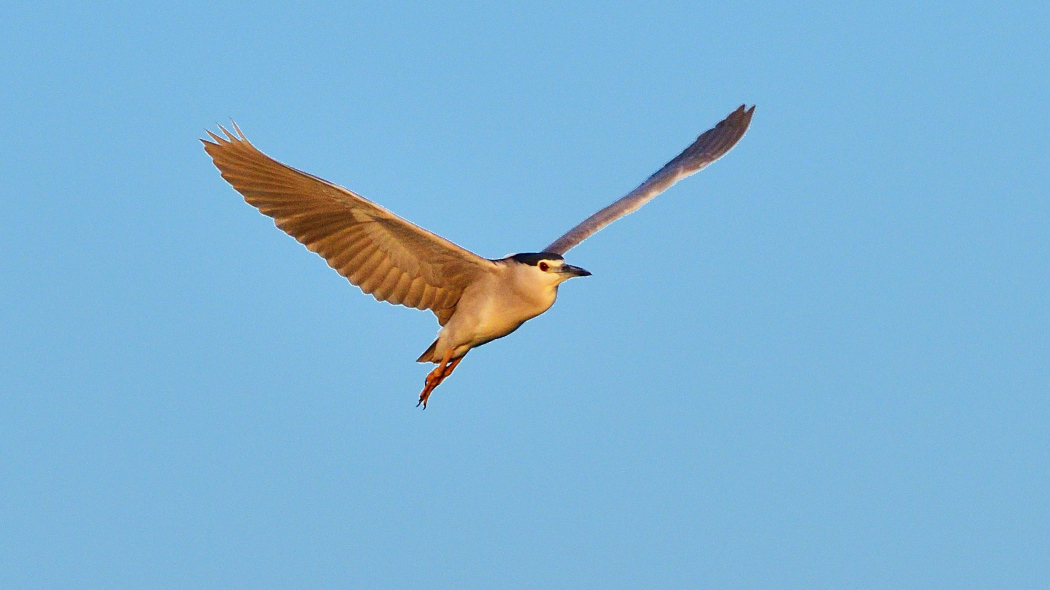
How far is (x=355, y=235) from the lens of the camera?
1141 cm

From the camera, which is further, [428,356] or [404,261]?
[428,356]

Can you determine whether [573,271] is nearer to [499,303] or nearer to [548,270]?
[548,270]

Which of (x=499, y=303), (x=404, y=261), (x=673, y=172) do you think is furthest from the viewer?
(x=673, y=172)

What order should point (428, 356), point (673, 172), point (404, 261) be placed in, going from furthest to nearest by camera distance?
point (673, 172) → point (428, 356) → point (404, 261)

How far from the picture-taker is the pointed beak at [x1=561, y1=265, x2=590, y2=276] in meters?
10.9

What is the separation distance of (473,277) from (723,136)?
16.0ft

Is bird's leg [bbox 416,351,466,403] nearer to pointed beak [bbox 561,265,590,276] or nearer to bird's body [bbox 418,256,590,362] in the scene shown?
bird's body [bbox 418,256,590,362]

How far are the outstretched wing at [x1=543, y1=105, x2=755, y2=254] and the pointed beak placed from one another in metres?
1.57

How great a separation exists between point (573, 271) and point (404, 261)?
5.40 ft

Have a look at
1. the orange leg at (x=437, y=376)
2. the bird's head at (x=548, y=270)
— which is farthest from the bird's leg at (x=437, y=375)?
the bird's head at (x=548, y=270)

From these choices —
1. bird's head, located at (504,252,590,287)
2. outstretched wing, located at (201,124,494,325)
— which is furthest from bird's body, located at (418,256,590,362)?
outstretched wing, located at (201,124,494,325)

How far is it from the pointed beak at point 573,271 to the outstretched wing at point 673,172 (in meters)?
1.57

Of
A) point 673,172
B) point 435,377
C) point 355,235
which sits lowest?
point 435,377

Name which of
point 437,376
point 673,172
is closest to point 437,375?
point 437,376
